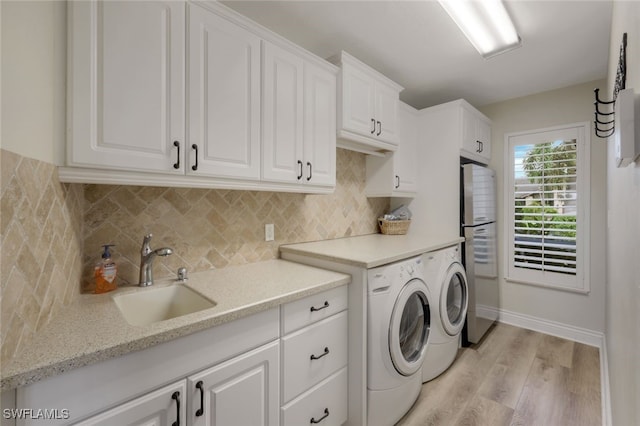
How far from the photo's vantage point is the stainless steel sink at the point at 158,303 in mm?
1269

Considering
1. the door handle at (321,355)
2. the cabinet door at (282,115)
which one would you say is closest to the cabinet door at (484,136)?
the cabinet door at (282,115)

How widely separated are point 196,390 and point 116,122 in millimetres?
1053

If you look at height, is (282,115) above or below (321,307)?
above

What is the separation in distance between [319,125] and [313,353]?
138 cm

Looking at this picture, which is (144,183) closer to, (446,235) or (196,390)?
(196,390)

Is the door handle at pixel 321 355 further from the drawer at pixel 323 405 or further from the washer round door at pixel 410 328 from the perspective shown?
the washer round door at pixel 410 328

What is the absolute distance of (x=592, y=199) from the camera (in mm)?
2617

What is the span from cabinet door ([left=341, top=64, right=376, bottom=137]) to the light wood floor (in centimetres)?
199

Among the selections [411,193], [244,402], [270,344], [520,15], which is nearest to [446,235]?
[411,193]

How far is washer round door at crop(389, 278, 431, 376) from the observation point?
64.1 inches

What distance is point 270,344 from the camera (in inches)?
46.8

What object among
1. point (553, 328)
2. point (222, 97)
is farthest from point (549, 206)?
point (222, 97)

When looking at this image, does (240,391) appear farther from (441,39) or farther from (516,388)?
(441,39)

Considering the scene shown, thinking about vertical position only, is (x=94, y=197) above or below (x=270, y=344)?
above
